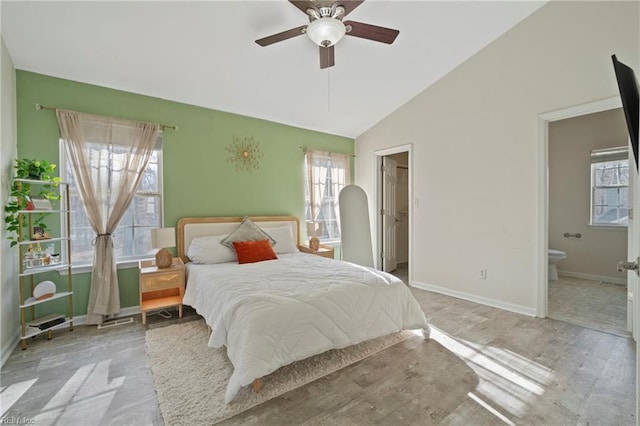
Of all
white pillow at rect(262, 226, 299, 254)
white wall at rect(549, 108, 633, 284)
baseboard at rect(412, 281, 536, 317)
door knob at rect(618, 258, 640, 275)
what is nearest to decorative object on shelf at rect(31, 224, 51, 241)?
white pillow at rect(262, 226, 299, 254)

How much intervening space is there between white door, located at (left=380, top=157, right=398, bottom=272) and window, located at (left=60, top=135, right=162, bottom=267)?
3.72 meters

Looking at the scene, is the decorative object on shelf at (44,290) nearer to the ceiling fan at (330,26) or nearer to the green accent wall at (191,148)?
the green accent wall at (191,148)

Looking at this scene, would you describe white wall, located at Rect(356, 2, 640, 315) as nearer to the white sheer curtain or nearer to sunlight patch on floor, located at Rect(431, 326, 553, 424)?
sunlight patch on floor, located at Rect(431, 326, 553, 424)

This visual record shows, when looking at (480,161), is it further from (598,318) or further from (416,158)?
(598,318)

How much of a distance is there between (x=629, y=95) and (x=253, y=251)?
3.35 meters

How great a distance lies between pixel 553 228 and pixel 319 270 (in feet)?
15.8

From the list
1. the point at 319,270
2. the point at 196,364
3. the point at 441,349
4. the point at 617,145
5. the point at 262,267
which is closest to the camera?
the point at 196,364

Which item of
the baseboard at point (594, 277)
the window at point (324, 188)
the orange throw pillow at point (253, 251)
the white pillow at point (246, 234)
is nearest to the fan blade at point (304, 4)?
the orange throw pillow at point (253, 251)

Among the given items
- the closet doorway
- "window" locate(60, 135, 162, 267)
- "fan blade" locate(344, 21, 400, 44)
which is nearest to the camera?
"fan blade" locate(344, 21, 400, 44)

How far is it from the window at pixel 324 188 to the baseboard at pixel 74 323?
2635mm

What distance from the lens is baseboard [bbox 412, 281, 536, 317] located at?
333 centimetres

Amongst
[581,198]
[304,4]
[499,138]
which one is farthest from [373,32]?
[581,198]

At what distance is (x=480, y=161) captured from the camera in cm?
374

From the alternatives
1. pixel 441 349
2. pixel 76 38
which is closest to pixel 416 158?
pixel 441 349
